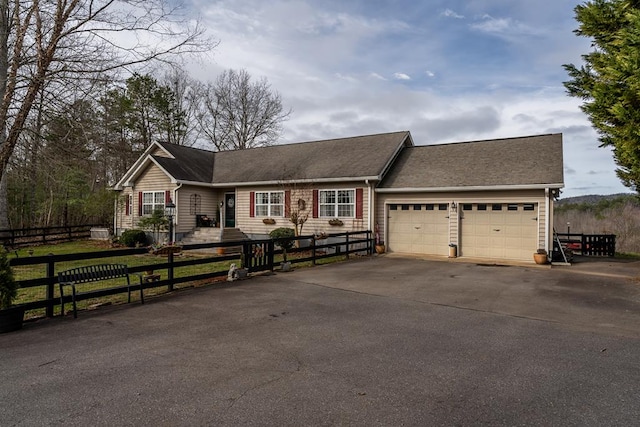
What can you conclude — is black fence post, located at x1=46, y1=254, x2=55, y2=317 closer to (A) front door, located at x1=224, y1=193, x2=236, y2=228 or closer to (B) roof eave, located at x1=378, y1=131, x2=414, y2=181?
(B) roof eave, located at x1=378, y1=131, x2=414, y2=181

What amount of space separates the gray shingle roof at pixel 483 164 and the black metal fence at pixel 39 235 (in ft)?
59.4

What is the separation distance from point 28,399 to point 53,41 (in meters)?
8.91

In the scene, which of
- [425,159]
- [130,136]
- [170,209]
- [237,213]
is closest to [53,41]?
[170,209]

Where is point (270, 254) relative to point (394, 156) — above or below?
below

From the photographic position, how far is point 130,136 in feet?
102

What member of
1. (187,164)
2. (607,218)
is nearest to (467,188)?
(187,164)

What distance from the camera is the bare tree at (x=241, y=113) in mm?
35000

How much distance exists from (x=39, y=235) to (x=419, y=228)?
19.2 m


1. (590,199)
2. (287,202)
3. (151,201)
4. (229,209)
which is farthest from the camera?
(590,199)

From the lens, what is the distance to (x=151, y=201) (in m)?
20.5

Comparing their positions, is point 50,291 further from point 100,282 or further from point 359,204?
point 359,204

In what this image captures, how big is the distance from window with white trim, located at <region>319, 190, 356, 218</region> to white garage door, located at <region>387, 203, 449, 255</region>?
67.9 inches

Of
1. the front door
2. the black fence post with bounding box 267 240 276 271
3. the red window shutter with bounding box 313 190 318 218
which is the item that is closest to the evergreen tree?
the black fence post with bounding box 267 240 276 271

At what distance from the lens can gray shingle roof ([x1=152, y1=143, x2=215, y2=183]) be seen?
63.6 feet
